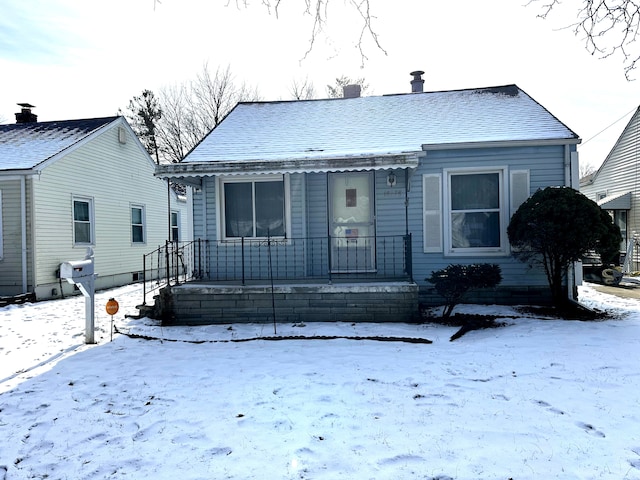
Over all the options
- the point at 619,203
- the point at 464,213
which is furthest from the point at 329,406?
the point at 619,203

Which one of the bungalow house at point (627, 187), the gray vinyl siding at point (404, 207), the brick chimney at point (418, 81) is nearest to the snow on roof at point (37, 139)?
the gray vinyl siding at point (404, 207)

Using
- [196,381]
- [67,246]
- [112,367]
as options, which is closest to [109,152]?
[67,246]

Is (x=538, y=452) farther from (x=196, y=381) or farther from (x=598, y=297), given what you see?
(x=598, y=297)

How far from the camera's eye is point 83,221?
39.7 ft

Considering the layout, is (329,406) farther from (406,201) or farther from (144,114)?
(144,114)

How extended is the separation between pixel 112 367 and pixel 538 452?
440 cm

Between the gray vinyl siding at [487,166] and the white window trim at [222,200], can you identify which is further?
the white window trim at [222,200]

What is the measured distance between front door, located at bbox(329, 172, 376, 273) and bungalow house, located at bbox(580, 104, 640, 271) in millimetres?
9500

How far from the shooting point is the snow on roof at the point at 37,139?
10.8 metres

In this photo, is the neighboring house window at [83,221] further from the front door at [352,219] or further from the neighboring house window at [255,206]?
the front door at [352,219]

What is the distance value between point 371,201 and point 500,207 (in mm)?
2381

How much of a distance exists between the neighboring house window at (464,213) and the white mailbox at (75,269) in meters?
5.64

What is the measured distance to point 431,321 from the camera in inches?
275

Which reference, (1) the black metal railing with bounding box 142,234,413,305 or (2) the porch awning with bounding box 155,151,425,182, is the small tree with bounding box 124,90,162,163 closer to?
(1) the black metal railing with bounding box 142,234,413,305
